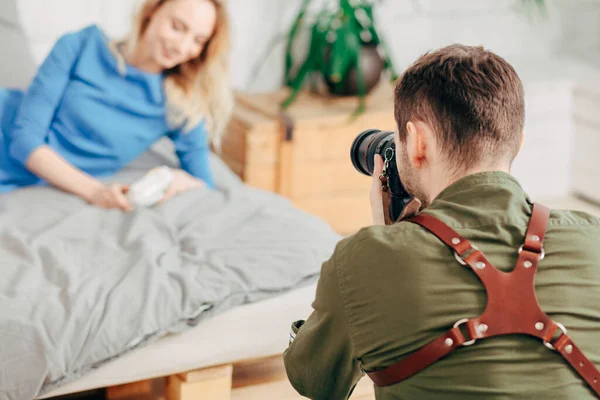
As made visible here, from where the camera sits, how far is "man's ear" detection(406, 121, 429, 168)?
116cm

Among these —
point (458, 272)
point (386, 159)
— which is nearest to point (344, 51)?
point (386, 159)

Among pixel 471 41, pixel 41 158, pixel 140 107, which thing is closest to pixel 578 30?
pixel 471 41

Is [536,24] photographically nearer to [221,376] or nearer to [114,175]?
[114,175]

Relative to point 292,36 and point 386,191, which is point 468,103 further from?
point 292,36

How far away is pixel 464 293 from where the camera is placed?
1.05m

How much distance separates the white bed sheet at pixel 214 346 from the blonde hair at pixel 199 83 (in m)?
0.68

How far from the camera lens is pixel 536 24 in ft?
12.4

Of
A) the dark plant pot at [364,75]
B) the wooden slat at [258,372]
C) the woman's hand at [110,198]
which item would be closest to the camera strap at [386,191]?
the wooden slat at [258,372]

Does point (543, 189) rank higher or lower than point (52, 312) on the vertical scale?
lower

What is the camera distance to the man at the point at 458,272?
1046 mm

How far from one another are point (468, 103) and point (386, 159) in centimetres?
23

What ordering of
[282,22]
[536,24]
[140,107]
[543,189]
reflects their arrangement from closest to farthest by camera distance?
[140,107] → [282,22] → [543,189] → [536,24]

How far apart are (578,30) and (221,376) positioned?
2.79m

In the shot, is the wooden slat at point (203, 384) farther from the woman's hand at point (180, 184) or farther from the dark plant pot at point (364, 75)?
the dark plant pot at point (364, 75)
